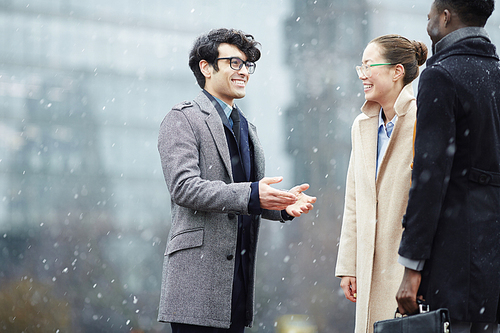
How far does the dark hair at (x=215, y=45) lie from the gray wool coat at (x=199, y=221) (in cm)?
40

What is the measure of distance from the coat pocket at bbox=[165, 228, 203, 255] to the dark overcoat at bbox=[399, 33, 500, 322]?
35.7 inches

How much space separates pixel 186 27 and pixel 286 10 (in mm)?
1545

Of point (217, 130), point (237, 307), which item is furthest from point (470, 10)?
point (237, 307)

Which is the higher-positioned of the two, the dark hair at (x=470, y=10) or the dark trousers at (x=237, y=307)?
the dark hair at (x=470, y=10)

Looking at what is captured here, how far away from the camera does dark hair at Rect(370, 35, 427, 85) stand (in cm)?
269

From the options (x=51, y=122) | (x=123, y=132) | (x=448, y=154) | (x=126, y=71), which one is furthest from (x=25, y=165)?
(x=448, y=154)

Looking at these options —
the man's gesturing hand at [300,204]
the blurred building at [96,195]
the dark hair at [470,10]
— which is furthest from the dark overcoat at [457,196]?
the blurred building at [96,195]

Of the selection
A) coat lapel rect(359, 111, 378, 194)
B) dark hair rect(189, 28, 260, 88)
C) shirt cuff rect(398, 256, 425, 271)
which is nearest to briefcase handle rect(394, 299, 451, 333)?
shirt cuff rect(398, 256, 425, 271)

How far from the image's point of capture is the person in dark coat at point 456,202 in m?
1.72

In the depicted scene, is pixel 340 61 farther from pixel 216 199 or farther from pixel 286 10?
pixel 216 199

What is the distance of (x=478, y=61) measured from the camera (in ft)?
6.13

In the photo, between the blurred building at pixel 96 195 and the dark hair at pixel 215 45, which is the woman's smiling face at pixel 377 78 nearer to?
the dark hair at pixel 215 45

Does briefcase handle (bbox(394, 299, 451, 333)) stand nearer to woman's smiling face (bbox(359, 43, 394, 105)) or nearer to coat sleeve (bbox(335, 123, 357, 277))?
coat sleeve (bbox(335, 123, 357, 277))

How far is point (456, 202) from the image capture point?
175 centimetres
